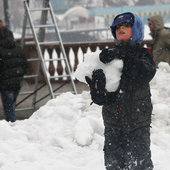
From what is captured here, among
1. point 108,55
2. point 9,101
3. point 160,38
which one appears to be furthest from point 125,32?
point 160,38

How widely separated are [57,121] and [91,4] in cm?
1846

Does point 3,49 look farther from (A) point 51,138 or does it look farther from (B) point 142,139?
(B) point 142,139

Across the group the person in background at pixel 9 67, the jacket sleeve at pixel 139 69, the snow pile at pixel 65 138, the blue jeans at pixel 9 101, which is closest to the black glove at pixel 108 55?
the jacket sleeve at pixel 139 69

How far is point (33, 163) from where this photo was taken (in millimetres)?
4793

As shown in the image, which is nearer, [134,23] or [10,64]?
[134,23]

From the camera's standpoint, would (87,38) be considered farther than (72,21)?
No

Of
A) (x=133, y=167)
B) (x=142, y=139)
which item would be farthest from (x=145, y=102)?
(x=133, y=167)

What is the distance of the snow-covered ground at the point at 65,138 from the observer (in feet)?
16.1

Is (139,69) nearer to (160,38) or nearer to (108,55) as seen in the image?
(108,55)

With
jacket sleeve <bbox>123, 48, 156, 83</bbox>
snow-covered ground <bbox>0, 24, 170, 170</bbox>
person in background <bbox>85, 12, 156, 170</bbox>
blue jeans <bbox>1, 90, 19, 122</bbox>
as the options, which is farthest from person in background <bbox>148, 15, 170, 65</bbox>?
jacket sleeve <bbox>123, 48, 156, 83</bbox>

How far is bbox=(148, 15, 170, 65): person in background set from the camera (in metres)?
8.73

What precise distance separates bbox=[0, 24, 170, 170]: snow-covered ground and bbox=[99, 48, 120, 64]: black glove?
1.46m

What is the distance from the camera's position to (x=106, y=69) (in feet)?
12.5

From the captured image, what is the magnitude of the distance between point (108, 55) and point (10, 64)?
4057mm
